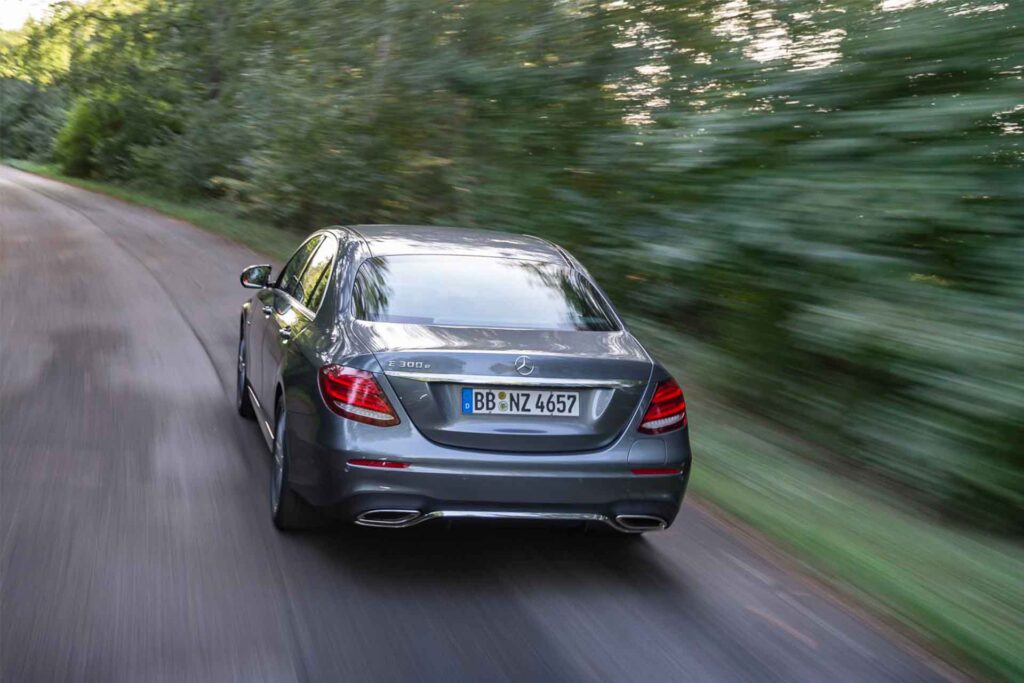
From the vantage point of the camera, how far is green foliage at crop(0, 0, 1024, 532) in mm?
6738

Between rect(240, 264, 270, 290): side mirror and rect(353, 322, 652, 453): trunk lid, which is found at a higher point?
rect(353, 322, 652, 453): trunk lid

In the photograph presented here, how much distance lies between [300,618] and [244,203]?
24.2 meters

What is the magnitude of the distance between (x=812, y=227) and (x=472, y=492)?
4059 millimetres

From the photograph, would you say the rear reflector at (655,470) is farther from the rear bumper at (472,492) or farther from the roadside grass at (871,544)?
the roadside grass at (871,544)

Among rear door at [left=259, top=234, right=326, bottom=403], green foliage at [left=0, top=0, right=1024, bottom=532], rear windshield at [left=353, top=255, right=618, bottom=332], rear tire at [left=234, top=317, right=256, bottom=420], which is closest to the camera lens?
rear windshield at [left=353, top=255, right=618, bottom=332]

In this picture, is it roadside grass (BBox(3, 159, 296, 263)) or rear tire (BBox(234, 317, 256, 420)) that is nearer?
rear tire (BBox(234, 317, 256, 420))

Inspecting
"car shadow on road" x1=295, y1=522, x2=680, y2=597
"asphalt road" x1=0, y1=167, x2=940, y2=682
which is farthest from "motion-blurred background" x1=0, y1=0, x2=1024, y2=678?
"car shadow on road" x1=295, y1=522, x2=680, y2=597

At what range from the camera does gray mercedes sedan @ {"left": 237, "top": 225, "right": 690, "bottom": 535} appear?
479cm

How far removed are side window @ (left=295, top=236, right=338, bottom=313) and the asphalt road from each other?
1.10 m

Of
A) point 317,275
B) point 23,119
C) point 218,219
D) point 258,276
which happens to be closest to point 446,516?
point 317,275

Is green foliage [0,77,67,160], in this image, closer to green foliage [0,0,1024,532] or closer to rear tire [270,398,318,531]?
green foliage [0,0,1024,532]

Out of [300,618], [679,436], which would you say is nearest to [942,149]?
[679,436]

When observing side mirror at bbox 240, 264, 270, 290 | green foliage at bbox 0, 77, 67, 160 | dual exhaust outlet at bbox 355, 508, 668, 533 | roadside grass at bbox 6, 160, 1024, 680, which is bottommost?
green foliage at bbox 0, 77, 67, 160

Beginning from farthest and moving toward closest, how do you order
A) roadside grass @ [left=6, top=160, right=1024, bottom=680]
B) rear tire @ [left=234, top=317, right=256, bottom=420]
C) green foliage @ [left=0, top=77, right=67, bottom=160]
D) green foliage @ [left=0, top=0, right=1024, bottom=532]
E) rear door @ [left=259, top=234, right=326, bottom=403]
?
green foliage @ [left=0, top=77, right=67, bottom=160]
rear tire @ [left=234, top=317, right=256, bottom=420]
green foliage @ [left=0, top=0, right=1024, bottom=532]
rear door @ [left=259, top=234, right=326, bottom=403]
roadside grass @ [left=6, top=160, right=1024, bottom=680]
